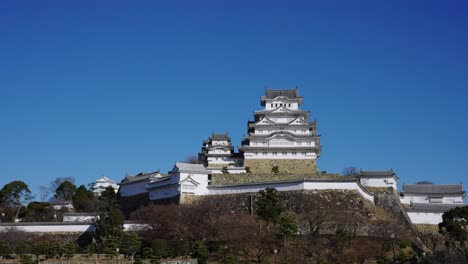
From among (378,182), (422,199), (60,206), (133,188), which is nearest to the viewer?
(378,182)

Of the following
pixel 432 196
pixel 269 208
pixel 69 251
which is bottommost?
pixel 69 251

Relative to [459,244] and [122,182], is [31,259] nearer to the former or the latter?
[122,182]

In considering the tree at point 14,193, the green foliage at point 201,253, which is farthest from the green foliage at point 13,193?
the green foliage at point 201,253

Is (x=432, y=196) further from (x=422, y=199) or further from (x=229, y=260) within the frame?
(x=229, y=260)

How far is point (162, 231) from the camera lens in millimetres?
32719

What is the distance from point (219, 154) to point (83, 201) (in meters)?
10.1

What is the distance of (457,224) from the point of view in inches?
1308

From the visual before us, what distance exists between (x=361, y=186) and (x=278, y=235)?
26.6 ft

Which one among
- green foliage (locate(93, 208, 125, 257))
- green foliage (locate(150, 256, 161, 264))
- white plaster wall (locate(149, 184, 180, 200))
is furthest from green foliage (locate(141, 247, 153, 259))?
white plaster wall (locate(149, 184, 180, 200))

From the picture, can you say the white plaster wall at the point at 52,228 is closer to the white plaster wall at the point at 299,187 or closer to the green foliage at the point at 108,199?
the green foliage at the point at 108,199

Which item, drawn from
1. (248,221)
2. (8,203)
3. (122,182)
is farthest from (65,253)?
(8,203)

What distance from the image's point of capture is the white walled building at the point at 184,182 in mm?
37781

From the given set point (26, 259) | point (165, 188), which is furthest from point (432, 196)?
point (26, 259)

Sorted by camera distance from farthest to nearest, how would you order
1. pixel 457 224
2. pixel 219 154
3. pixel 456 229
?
pixel 219 154 < pixel 457 224 < pixel 456 229
